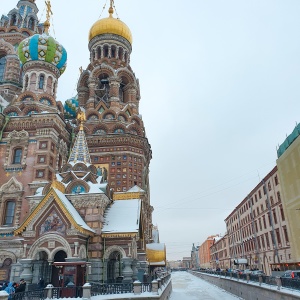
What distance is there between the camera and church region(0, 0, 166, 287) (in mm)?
15484

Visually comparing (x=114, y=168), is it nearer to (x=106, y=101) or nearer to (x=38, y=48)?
(x=106, y=101)

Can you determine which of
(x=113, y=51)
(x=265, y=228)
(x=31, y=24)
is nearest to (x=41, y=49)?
(x=113, y=51)

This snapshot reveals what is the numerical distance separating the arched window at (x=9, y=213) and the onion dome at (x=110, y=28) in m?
22.3

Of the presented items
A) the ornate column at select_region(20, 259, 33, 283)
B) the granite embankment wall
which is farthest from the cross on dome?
A: the granite embankment wall

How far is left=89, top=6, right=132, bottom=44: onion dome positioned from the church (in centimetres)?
11

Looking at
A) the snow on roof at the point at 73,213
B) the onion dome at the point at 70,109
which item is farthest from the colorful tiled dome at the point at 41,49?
the snow on roof at the point at 73,213

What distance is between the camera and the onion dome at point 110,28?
116ft

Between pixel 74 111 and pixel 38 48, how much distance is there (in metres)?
9.11

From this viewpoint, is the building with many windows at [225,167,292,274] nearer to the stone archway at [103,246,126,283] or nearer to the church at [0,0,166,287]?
the church at [0,0,166,287]

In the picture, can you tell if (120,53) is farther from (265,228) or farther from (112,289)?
(112,289)

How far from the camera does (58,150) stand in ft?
80.9

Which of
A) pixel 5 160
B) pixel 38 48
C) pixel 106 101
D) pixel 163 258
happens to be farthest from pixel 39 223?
pixel 106 101

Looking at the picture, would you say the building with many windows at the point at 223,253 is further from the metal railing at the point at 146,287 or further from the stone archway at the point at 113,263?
the metal railing at the point at 146,287

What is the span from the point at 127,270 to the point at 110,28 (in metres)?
28.0
